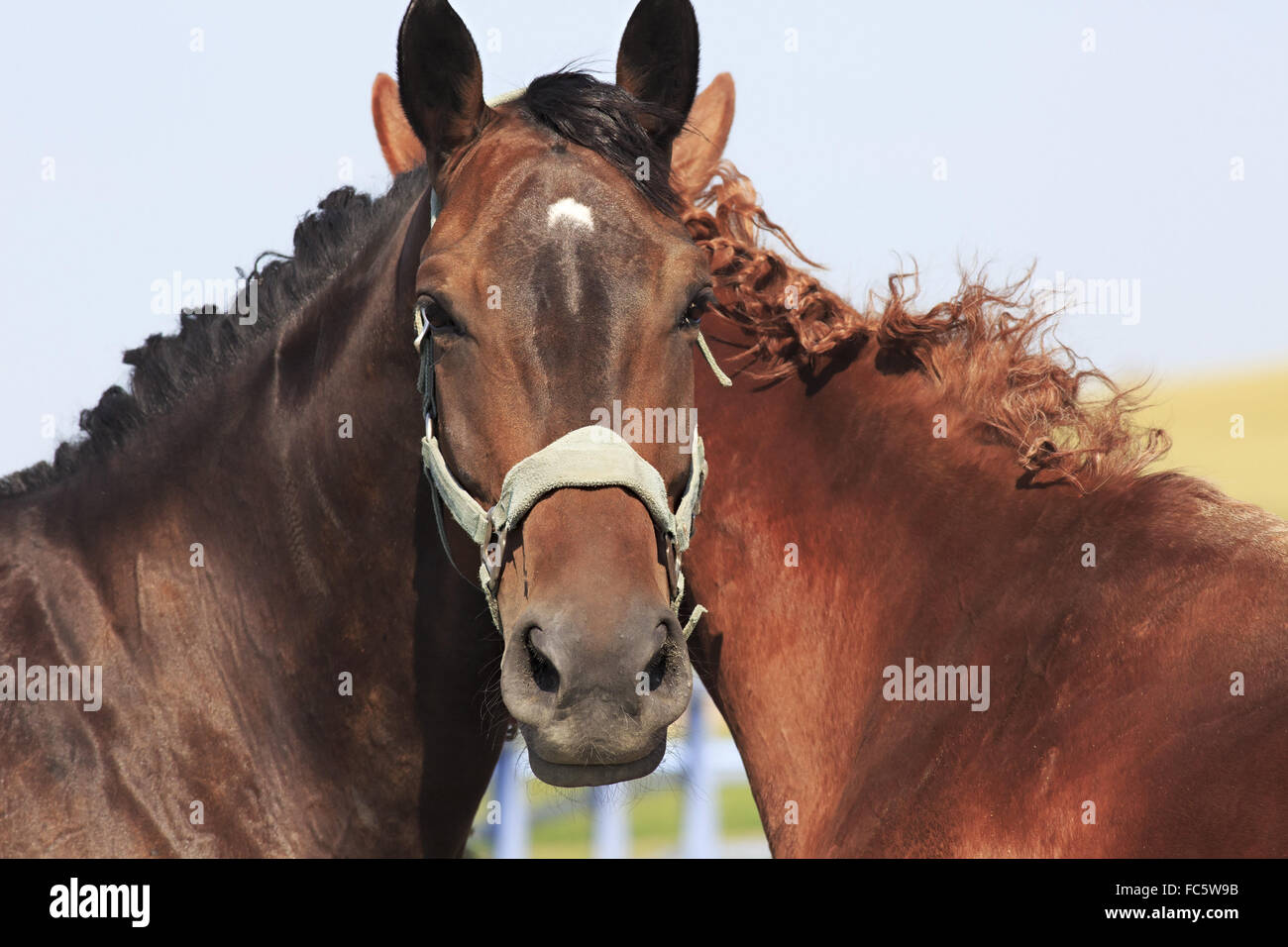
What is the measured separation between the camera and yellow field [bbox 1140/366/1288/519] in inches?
2235

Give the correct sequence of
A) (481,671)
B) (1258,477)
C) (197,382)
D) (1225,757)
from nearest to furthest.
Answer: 1. (1225,757)
2. (481,671)
3. (197,382)
4. (1258,477)

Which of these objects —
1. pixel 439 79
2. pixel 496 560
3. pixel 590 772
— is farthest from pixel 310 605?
pixel 439 79

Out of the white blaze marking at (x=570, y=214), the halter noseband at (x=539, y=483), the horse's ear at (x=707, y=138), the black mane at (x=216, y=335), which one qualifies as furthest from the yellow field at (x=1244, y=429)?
the white blaze marking at (x=570, y=214)

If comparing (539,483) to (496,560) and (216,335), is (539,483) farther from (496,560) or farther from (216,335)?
(216,335)

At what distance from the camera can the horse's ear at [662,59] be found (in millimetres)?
3562

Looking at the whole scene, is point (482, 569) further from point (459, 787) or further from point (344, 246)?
point (344, 246)

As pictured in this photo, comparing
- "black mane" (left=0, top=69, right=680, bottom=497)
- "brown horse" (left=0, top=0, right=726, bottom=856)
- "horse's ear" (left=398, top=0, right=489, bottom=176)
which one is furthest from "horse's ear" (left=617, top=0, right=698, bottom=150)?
"black mane" (left=0, top=69, right=680, bottom=497)

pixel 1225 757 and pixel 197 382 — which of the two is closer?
pixel 1225 757

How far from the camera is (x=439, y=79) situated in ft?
11.2

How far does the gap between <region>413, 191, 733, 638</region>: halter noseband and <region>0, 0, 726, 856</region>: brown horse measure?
15 mm

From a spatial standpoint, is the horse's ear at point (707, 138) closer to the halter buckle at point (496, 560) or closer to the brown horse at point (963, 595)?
the brown horse at point (963, 595)

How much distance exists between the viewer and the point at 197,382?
392 cm

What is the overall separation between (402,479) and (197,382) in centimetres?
87
